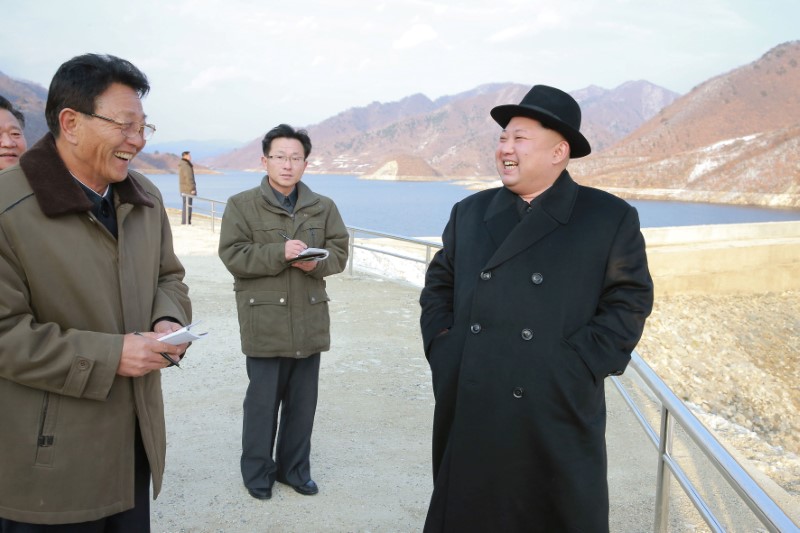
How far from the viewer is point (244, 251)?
3.60 metres

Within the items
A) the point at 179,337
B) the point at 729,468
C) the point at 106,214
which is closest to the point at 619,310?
the point at 729,468

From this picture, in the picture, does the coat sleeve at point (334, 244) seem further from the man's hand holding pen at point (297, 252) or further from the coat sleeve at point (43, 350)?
the coat sleeve at point (43, 350)

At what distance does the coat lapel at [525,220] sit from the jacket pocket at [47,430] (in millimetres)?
1420

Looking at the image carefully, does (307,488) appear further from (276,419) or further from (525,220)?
(525,220)

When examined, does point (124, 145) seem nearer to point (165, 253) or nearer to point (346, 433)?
point (165, 253)

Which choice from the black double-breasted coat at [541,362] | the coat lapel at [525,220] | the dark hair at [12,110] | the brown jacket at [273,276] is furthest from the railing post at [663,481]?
the dark hair at [12,110]

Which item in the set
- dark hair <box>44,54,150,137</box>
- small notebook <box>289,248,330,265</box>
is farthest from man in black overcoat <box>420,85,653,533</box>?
dark hair <box>44,54,150,137</box>

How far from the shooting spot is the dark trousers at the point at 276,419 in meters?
3.66

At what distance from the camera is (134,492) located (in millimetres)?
2164

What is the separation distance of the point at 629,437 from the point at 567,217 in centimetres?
298

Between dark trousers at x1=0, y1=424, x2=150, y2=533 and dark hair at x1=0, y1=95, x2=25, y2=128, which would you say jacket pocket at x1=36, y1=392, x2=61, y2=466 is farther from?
dark hair at x1=0, y1=95, x2=25, y2=128

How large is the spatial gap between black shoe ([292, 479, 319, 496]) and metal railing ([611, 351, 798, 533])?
1.77 m

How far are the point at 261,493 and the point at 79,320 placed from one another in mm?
1957

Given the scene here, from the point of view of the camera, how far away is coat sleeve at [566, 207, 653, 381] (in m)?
2.29
